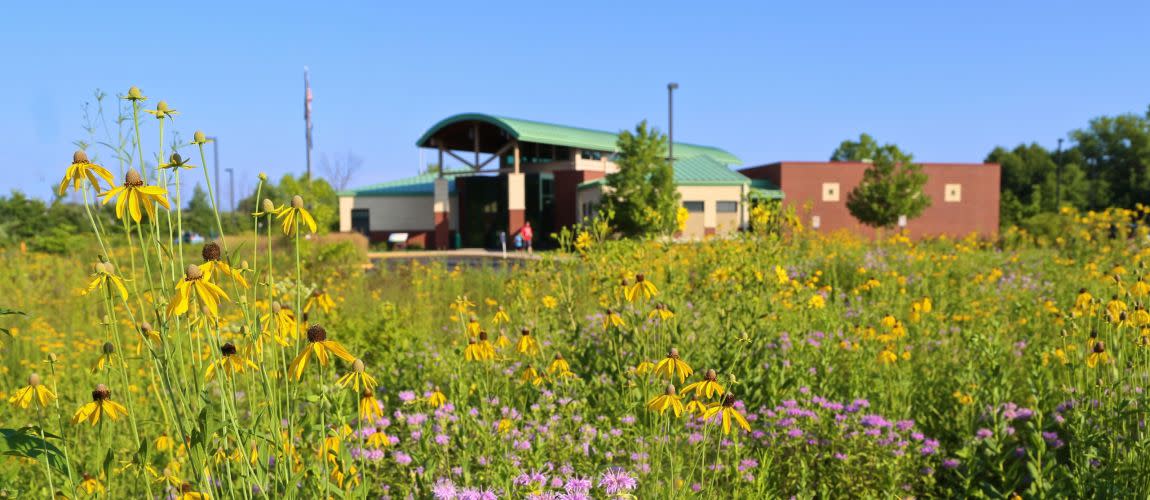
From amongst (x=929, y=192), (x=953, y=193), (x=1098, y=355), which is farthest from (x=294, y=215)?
(x=953, y=193)

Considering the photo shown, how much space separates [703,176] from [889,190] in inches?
322

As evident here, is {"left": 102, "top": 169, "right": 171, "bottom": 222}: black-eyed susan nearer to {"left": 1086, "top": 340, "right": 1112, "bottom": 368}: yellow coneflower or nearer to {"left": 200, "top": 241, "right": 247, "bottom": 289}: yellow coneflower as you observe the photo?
{"left": 200, "top": 241, "right": 247, "bottom": 289}: yellow coneflower

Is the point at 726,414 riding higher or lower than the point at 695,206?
lower

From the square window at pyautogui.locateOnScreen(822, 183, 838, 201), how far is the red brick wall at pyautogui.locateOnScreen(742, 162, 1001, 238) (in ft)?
0.61

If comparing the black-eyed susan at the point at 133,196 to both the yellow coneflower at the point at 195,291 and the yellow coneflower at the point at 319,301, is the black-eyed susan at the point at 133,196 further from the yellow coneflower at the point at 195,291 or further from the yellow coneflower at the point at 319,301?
the yellow coneflower at the point at 319,301

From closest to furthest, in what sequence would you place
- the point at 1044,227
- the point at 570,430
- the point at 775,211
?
the point at 570,430 → the point at 775,211 → the point at 1044,227

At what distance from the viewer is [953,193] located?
3281 cm

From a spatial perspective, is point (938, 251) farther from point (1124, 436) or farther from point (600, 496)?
point (600, 496)

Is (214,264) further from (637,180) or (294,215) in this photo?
(637,180)

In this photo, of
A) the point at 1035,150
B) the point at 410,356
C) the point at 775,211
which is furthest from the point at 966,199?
the point at 410,356

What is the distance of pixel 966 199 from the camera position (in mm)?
32906

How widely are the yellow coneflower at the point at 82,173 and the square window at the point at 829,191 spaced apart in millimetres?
32533

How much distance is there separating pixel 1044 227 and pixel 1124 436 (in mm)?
19858

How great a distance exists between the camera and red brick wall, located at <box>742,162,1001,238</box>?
1219 inches
